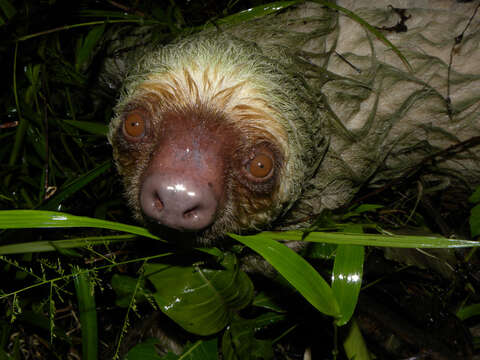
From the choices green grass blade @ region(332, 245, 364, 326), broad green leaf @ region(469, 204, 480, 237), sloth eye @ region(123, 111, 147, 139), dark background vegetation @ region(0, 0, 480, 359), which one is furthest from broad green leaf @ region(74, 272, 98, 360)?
broad green leaf @ region(469, 204, 480, 237)

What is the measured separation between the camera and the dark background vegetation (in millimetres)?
2455

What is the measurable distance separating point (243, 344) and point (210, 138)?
→ 130 centimetres

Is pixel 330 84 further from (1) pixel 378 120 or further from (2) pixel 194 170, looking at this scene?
(2) pixel 194 170

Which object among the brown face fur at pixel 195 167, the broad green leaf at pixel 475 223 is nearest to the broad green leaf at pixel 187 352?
the brown face fur at pixel 195 167

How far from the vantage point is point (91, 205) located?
2.90m

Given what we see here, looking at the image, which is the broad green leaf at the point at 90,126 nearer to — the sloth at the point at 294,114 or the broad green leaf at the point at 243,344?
the sloth at the point at 294,114

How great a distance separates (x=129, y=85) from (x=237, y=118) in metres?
0.81

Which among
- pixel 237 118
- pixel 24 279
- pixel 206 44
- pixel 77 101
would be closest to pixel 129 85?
pixel 206 44

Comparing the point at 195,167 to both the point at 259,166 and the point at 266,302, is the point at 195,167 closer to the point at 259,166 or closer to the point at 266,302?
the point at 259,166

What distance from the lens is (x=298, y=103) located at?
227cm

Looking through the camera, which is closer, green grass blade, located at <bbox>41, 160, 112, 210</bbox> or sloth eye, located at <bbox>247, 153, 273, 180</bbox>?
sloth eye, located at <bbox>247, 153, 273, 180</bbox>

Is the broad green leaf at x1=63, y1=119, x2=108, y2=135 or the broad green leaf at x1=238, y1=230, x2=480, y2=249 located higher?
the broad green leaf at x1=63, y1=119, x2=108, y2=135

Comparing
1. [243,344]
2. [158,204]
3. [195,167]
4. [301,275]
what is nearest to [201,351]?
[243,344]

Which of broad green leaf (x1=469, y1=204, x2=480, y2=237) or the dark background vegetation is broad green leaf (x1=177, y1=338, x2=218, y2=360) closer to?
the dark background vegetation
